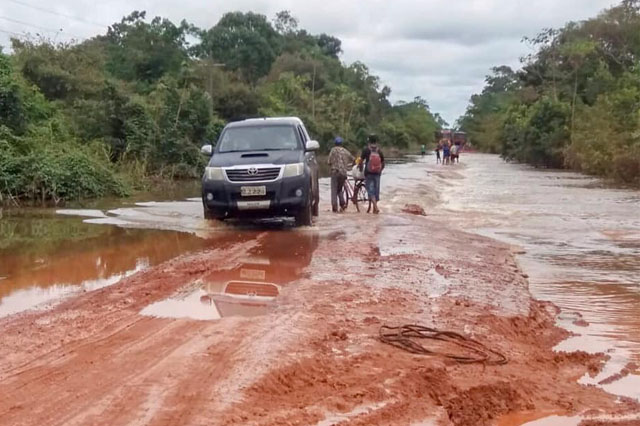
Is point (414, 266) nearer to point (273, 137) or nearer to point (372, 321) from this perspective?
point (372, 321)

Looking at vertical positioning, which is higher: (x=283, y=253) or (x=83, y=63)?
(x=83, y=63)

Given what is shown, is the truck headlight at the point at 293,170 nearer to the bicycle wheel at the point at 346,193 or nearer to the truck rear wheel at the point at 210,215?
the truck rear wheel at the point at 210,215

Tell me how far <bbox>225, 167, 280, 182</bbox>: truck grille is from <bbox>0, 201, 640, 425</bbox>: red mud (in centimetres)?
460

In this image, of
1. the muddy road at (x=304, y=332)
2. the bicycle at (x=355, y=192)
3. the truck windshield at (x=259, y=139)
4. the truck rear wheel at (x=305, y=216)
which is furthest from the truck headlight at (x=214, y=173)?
the bicycle at (x=355, y=192)

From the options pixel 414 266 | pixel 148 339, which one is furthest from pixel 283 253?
pixel 148 339

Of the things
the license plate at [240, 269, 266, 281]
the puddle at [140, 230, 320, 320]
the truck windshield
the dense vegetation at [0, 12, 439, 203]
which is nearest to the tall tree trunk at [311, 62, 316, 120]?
the dense vegetation at [0, 12, 439, 203]

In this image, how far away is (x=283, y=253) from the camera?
11188mm

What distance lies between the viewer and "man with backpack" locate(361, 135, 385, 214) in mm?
17141

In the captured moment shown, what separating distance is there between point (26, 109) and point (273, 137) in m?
12.5

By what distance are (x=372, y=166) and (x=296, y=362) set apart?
468 inches

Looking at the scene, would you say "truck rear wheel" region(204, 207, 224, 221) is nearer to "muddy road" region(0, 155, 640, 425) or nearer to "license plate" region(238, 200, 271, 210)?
"license plate" region(238, 200, 271, 210)

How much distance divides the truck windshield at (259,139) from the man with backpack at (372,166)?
2885 mm

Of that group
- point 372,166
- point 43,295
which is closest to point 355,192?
point 372,166

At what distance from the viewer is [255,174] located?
44.6 ft
